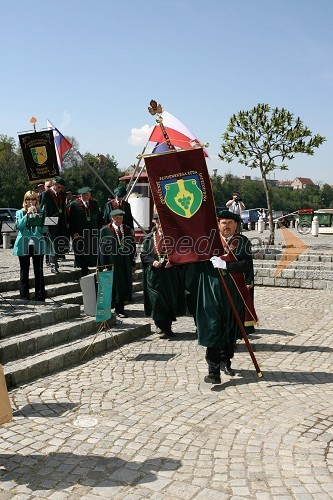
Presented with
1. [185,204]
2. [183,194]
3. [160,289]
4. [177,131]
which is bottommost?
[160,289]

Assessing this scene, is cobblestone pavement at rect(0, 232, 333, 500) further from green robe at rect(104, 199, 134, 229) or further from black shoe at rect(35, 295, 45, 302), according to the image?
green robe at rect(104, 199, 134, 229)

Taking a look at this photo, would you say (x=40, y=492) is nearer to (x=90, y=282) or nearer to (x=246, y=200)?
(x=90, y=282)

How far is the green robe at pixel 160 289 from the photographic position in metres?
8.59

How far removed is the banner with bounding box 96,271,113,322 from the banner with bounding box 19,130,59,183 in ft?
12.0

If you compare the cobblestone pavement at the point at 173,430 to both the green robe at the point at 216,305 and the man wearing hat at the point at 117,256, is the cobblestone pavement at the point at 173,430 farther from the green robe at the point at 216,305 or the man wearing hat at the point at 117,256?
the man wearing hat at the point at 117,256

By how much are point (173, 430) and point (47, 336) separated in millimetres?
3114

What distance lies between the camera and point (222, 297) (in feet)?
20.6

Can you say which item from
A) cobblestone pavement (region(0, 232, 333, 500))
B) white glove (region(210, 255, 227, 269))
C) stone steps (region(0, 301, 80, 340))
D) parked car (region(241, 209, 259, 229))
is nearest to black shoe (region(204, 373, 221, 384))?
cobblestone pavement (region(0, 232, 333, 500))

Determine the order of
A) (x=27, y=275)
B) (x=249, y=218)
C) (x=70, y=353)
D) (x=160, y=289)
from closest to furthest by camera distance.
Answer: (x=70, y=353) < (x=160, y=289) < (x=27, y=275) < (x=249, y=218)

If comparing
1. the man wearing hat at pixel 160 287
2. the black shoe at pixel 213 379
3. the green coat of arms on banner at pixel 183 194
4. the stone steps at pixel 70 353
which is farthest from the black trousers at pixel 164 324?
the green coat of arms on banner at pixel 183 194

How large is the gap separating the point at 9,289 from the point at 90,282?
3.23m

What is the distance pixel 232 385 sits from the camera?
6273 mm

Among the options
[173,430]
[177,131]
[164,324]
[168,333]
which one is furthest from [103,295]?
[177,131]

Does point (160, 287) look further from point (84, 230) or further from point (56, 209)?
point (56, 209)
